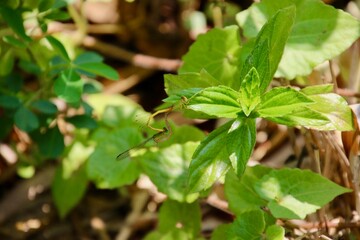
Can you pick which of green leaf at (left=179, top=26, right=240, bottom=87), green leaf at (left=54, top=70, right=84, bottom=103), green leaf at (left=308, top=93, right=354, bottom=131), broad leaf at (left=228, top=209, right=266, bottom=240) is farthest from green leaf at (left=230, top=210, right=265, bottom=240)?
green leaf at (left=54, top=70, right=84, bottom=103)

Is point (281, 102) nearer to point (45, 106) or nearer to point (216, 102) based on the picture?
point (216, 102)

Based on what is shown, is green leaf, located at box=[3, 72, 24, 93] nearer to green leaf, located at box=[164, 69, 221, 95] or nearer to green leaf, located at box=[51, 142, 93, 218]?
green leaf, located at box=[51, 142, 93, 218]

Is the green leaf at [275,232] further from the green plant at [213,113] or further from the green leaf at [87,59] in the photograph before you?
the green leaf at [87,59]

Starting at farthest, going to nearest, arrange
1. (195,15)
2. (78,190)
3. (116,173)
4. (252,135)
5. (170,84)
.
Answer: (195,15) < (78,190) < (116,173) < (170,84) < (252,135)

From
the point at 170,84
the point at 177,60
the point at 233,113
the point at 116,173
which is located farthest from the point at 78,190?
the point at 233,113

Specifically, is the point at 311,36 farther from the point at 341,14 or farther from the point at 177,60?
the point at 177,60

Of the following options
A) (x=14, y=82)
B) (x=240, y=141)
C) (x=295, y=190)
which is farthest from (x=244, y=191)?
(x=14, y=82)

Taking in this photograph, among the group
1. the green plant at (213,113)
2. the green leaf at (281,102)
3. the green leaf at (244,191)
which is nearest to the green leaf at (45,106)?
the green plant at (213,113)
